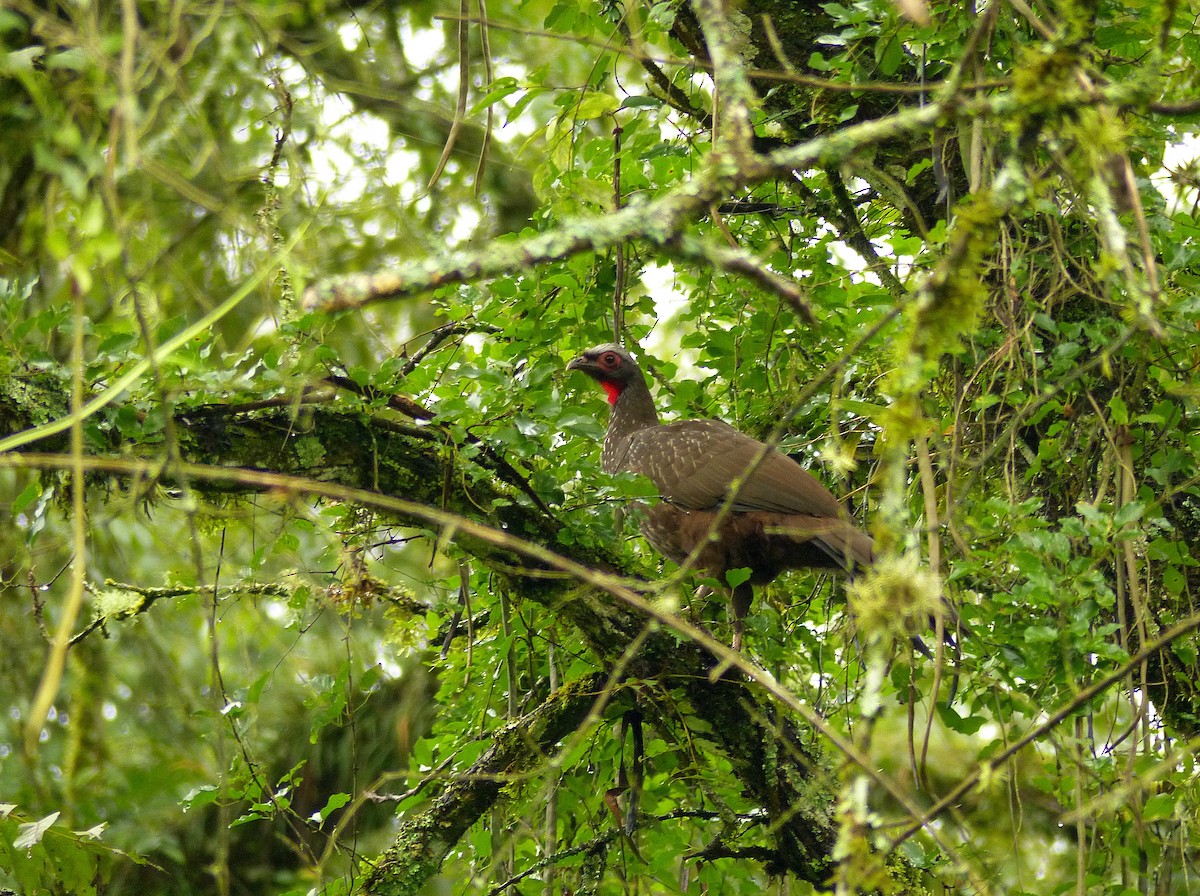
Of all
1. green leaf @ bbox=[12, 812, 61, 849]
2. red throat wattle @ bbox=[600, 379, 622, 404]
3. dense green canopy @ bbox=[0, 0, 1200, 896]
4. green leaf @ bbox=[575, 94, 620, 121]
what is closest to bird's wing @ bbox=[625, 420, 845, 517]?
dense green canopy @ bbox=[0, 0, 1200, 896]

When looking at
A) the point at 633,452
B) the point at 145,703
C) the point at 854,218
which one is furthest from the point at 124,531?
the point at 854,218

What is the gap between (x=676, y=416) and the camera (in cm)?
479

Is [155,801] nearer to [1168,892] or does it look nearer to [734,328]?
[734,328]

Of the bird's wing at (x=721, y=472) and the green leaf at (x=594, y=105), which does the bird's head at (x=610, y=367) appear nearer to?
the bird's wing at (x=721, y=472)

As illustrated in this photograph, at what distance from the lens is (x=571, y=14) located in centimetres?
339

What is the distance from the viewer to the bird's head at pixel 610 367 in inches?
168

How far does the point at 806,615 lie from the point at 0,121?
14.1ft

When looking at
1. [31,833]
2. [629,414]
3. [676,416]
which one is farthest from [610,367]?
[31,833]

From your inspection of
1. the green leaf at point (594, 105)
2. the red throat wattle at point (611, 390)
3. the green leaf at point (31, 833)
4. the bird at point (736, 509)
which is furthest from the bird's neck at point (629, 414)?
the green leaf at point (31, 833)

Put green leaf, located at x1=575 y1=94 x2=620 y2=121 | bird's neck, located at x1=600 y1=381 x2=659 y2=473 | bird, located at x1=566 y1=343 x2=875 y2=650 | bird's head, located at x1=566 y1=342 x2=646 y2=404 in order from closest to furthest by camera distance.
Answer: green leaf, located at x1=575 y1=94 x2=620 y2=121, bird, located at x1=566 y1=343 x2=875 y2=650, bird's head, located at x1=566 y1=342 x2=646 y2=404, bird's neck, located at x1=600 y1=381 x2=659 y2=473

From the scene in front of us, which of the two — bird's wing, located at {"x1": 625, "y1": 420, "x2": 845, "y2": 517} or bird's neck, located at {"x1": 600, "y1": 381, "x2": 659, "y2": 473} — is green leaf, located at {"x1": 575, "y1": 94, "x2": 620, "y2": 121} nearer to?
bird's wing, located at {"x1": 625, "y1": 420, "x2": 845, "y2": 517}

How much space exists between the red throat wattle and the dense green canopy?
51 centimetres

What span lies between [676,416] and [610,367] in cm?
42

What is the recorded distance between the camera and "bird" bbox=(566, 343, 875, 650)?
12.3 feet
